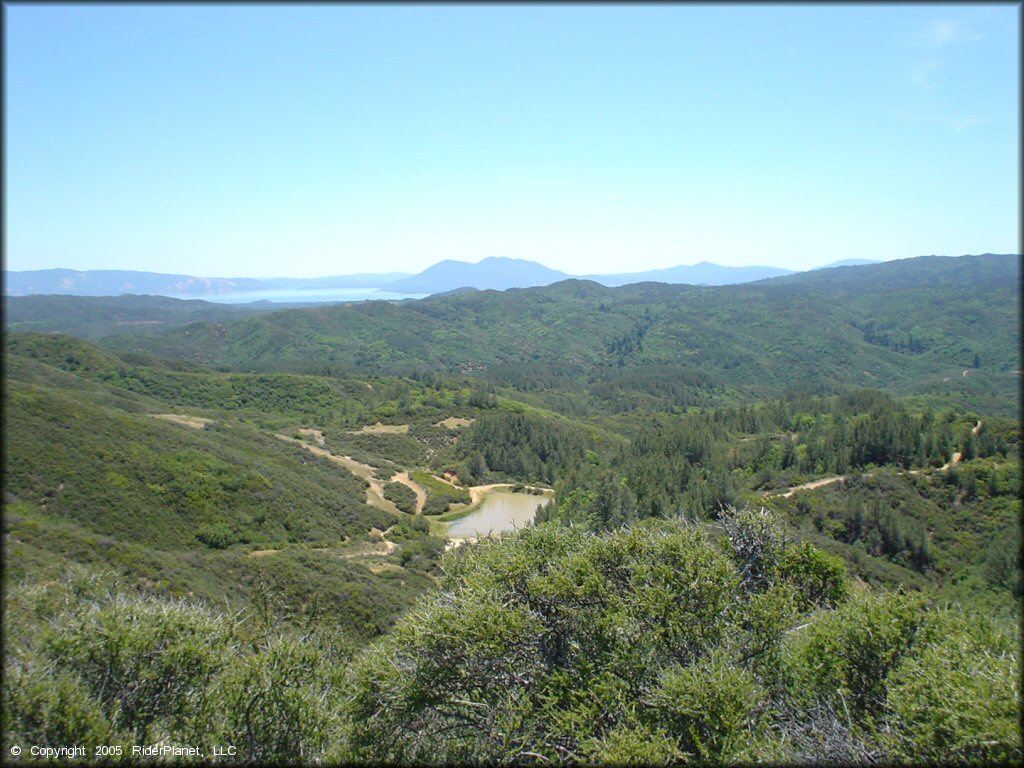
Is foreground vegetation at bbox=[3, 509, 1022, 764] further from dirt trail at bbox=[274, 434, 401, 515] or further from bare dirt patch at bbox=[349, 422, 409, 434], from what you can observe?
bare dirt patch at bbox=[349, 422, 409, 434]

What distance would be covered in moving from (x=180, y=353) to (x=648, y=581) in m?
172

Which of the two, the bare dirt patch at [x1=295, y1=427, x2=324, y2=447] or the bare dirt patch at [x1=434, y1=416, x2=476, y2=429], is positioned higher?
the bare dirt patch at [x1=295, y1=427, x2=324, y2=447]

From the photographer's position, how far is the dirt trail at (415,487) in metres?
54.3

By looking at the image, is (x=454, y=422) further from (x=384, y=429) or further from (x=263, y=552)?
(x=263, y=552)

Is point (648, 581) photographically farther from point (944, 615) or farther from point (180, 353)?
point (180, 353)

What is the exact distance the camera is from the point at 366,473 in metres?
58.8

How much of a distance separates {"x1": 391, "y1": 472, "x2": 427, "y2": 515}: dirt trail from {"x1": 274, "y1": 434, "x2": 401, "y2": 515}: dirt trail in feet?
8.93

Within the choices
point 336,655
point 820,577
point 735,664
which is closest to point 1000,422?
point 820,577

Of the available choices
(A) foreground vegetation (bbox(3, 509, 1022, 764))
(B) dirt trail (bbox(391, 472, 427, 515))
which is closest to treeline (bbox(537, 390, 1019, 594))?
(B) dirt trail (bbox(391, 472, 427, 515))

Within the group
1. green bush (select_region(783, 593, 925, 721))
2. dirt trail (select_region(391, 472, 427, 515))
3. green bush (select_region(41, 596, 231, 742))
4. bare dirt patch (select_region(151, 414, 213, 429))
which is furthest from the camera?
dirt trail (select_region(391, 472, 427, 515))

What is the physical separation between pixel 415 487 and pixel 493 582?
1882 inches

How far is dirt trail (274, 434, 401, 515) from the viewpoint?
50.8m

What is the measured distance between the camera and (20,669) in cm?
1021

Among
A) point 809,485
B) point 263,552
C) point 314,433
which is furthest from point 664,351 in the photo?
point 263,552
